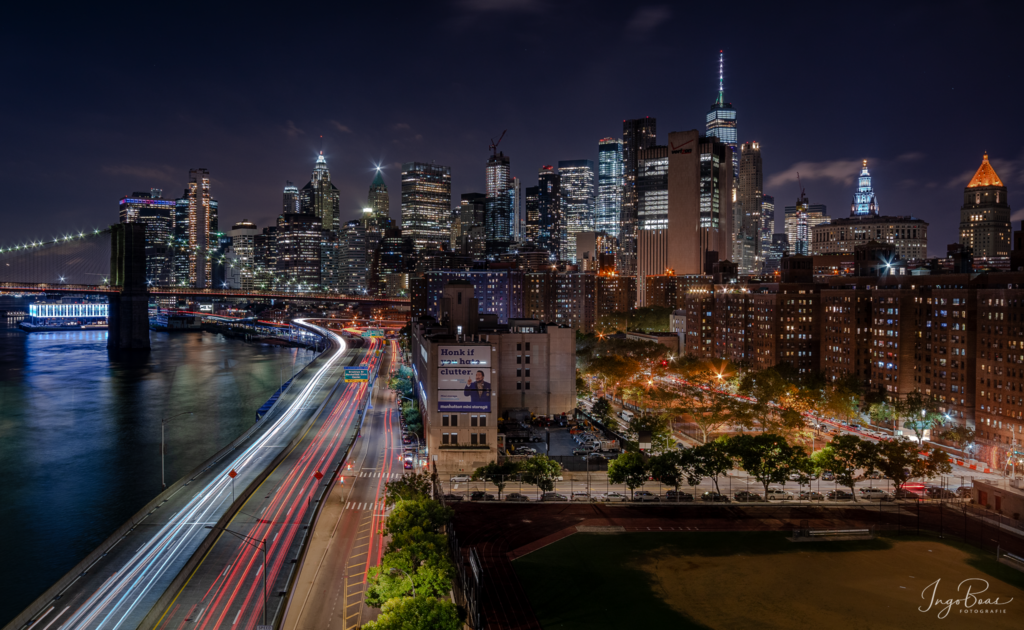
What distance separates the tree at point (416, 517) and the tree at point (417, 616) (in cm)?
653

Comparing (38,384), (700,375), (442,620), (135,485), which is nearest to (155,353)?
(38,384)

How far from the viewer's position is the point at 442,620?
82.6ft

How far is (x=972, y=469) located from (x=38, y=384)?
12522cm

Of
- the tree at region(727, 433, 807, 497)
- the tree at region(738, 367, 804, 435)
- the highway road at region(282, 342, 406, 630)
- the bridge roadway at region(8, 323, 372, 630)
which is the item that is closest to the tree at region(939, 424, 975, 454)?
the tree at region(738, 367, 804, 435)

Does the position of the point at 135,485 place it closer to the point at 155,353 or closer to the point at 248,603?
the point at 248,603

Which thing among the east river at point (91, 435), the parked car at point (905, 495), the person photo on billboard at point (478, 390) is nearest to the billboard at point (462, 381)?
the person photo on billboard at point (478, 390)

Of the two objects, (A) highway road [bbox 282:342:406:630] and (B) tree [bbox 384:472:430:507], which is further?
(B) tree [bbox 384:472:430:507]

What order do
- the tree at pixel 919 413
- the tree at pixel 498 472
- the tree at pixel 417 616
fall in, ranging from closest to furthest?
the tree at pixel 417 616
the tree at pixel 498 472
the tree at pixel 919 413

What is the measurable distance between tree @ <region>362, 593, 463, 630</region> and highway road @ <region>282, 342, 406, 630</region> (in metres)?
5.47

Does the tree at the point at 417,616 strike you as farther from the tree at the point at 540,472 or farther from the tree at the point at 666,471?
the tree at the point at 666,471

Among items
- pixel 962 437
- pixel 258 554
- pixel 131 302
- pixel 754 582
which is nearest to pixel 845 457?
pixel 754 582

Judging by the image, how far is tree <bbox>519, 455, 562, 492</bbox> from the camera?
157 feet

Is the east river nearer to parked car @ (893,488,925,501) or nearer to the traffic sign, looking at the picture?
the traffic sign

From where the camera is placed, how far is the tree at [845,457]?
162ft
